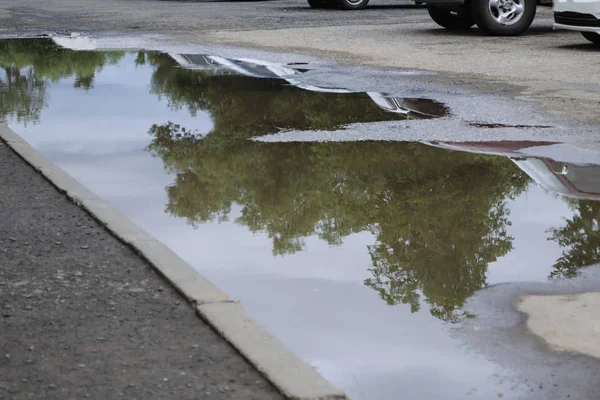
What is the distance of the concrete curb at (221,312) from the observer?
140 inches

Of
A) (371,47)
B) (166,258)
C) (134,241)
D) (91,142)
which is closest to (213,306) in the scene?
(166,258)

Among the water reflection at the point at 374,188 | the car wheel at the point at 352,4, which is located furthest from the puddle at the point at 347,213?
the car wheel at the point at 352,4

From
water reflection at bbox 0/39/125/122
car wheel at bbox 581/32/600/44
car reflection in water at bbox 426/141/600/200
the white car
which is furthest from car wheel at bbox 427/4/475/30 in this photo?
car reflection in water at bbox 426/141/600/200

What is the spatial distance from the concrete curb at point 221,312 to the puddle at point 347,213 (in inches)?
5.6

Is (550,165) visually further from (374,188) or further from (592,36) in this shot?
(592,36)

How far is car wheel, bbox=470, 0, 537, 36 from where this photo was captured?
639 inches

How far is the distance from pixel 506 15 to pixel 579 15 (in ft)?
8.34

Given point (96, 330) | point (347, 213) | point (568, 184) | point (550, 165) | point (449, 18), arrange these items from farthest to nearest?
1. point (449, 18)
2. point (550, 165)
3. point (568, 184)
4. point (347, 213)
5. point (96, 330)

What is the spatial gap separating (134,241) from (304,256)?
84 cm

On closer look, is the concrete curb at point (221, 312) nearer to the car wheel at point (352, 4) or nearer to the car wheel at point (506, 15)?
the car wheel at point (506, 15)

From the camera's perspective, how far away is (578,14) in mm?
13875

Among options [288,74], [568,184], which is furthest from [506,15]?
[568,184]

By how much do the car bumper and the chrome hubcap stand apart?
1.77m

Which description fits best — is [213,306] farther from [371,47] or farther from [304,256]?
[371,47]
